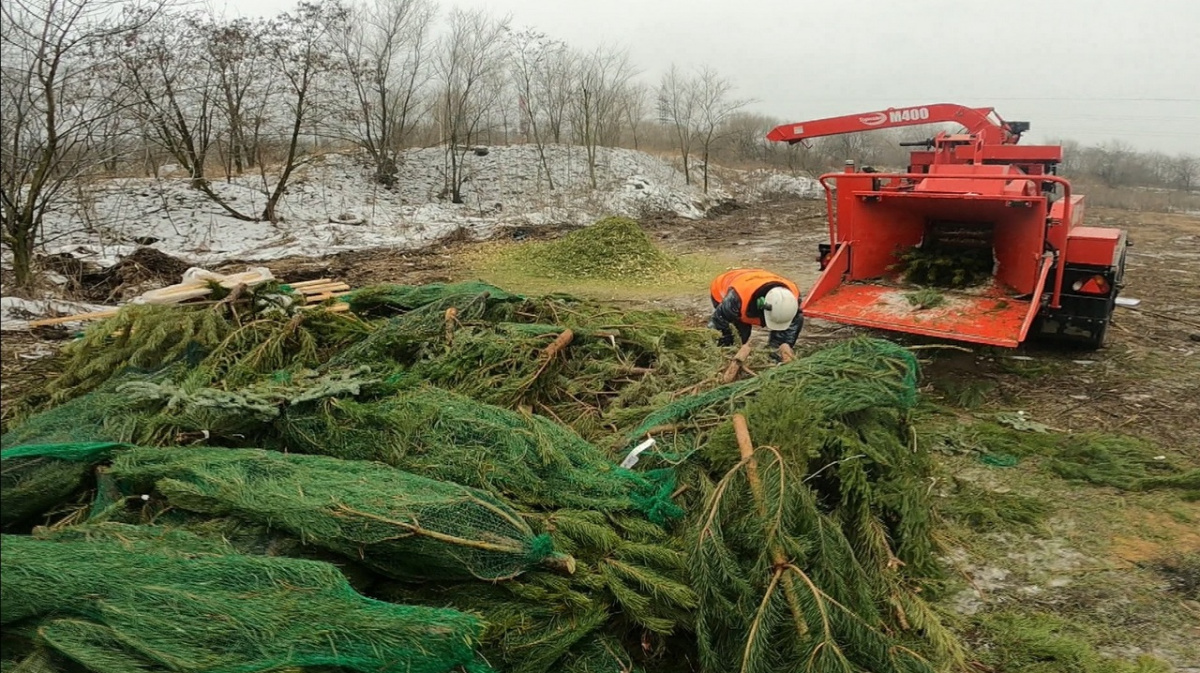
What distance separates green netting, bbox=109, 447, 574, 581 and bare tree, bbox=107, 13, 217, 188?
12.8m

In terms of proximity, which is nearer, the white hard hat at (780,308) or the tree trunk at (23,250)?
the white hard hat at (780,308)

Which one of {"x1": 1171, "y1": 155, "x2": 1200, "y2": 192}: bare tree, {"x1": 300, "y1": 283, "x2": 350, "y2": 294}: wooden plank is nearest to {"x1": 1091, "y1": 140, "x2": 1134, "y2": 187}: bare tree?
{"x1": 1171, "y1": 155, "x2": 1200, "y2": 192}: bare tree

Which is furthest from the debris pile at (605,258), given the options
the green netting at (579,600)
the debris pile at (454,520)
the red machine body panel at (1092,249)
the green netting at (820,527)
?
the green netting at (579,600)

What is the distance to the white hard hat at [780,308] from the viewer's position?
218 inches

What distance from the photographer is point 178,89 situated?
49.6 ft

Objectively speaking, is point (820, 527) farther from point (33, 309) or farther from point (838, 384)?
point (33, 309)

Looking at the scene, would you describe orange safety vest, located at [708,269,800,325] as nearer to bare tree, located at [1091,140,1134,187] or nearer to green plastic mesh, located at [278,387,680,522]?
green plastic mesh, located at [278,387,680,522]

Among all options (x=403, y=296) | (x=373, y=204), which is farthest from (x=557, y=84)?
(x=403, y=296)

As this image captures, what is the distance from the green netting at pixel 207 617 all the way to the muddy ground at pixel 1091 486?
205 centimetres

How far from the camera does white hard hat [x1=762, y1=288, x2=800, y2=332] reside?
5535 millimetres

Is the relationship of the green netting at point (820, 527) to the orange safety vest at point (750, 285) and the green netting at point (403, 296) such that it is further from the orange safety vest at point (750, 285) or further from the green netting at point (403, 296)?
the green netting at point (403, 296)

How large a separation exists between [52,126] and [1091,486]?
10.3m

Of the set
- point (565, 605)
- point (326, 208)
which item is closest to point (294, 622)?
point (565, 605)

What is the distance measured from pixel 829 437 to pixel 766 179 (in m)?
27.0
